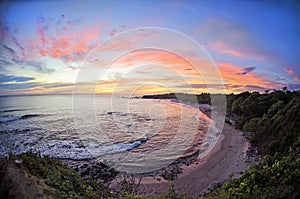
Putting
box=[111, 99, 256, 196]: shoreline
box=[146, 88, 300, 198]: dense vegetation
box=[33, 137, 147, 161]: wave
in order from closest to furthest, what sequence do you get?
box=[146, 88, 300, 198]: dense vegetation → box=[111, 99, 256, 196]: shoreline → box=[33, 137, 147, 161]: wave

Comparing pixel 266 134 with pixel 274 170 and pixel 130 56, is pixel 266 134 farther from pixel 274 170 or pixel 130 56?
pixel 130 56

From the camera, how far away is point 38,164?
13.5 feet

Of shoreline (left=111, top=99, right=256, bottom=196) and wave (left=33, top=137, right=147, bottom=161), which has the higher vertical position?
shoreline (left=111, top=99, right=256, bottom=196)

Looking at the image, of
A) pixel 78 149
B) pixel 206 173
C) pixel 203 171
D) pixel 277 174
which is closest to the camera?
pixel 277 174

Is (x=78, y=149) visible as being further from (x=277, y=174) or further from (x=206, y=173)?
(x=277, y=174)

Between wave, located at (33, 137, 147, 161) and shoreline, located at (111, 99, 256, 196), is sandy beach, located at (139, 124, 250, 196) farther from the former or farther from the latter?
wave, located at (33, 137, 147, 161)

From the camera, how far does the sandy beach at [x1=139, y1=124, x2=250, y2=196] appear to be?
759cm

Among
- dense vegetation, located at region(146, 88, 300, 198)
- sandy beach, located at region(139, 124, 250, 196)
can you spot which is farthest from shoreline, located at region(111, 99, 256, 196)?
dense vegetation, located at region(146, 88, 300, 198)

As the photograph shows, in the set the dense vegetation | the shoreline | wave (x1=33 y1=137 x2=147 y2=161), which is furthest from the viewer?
wave (x1=33 y1=137 x2=147 y2=161)

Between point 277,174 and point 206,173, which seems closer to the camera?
point 277,174

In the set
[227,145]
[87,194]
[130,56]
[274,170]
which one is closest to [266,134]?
[227,145]

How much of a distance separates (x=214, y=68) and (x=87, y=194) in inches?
158

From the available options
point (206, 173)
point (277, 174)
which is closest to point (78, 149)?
point (206, 173)

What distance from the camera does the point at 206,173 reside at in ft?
28.8
